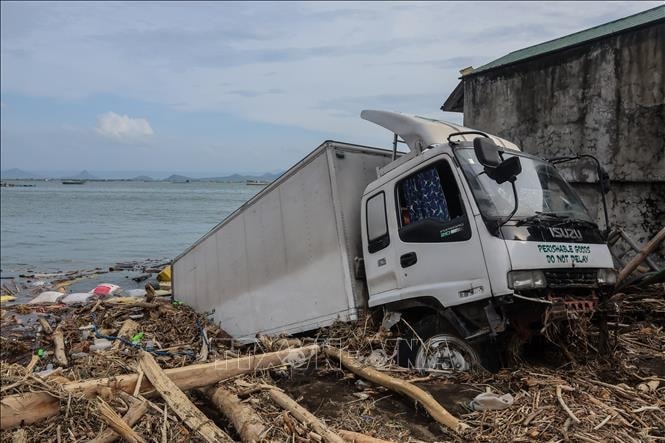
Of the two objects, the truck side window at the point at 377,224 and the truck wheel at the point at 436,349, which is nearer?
the truck wheel at the point at 436,349

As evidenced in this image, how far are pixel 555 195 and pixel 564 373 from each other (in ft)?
6.12

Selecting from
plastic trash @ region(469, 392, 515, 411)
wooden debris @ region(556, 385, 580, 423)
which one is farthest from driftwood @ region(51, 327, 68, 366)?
wooden debris @ region(556, 385, 580, 423)

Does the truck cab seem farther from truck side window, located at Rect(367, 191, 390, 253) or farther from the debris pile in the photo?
the debris pile

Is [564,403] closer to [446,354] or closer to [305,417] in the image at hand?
[446,354]

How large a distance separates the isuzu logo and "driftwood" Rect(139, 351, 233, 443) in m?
3.44

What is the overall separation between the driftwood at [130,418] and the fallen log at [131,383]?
37 centimetres

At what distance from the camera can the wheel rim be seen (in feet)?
16.1

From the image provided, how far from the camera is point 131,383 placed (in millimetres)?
4164

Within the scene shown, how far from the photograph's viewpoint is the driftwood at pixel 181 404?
370cm

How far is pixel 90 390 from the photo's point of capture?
3.89 metres

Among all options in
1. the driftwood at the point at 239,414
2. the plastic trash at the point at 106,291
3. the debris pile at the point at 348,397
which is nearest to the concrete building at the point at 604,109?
the debris pile at the point at 348,397

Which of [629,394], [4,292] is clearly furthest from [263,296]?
[4,292]

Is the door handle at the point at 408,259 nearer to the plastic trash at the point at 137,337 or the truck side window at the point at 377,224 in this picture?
the truck side window at the point at 377,224

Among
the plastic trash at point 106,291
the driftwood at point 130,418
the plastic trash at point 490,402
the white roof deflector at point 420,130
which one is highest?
the white roof deflector at point 420,130
